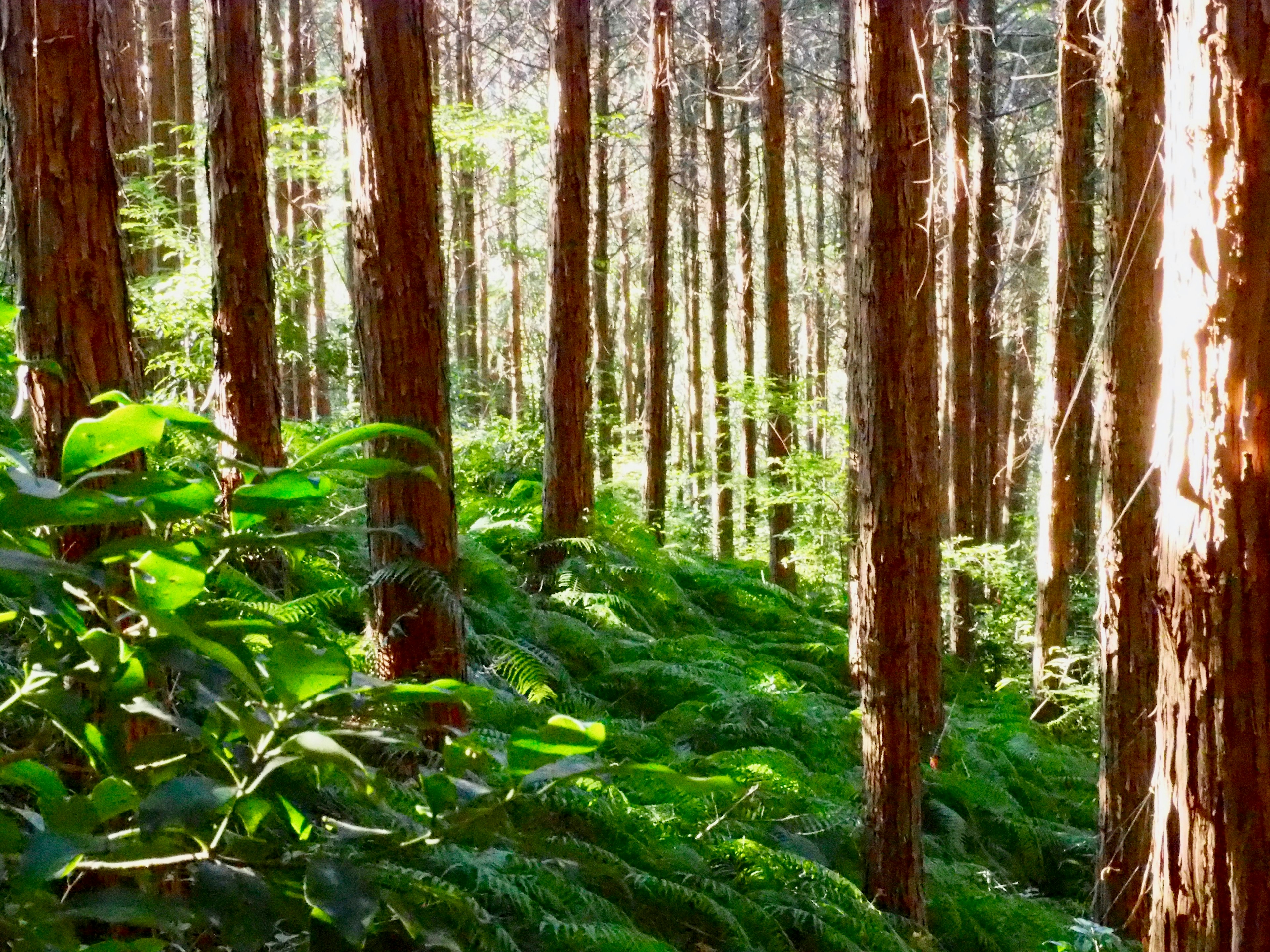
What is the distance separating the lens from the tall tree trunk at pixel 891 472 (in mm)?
5402

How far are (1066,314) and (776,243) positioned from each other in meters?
5.92

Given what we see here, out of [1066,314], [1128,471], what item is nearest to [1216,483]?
[1128,471]

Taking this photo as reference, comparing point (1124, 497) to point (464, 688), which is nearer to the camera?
point (464, 688)

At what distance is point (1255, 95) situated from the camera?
8.43ft

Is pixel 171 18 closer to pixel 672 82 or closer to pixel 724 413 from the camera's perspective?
pixel 672 82

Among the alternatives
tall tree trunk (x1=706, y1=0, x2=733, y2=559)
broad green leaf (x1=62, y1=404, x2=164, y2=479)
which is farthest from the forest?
tall tree trunk (x1=706, y1=0, x2=733, y2=559)

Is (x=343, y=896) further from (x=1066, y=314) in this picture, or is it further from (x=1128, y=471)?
(x=1066, y=314)

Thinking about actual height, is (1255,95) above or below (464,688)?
above

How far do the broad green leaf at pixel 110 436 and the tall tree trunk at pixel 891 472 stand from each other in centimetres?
482

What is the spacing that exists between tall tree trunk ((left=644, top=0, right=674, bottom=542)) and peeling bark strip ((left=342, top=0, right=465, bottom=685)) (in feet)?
29.8

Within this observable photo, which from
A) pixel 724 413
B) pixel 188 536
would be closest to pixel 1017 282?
pixel 724 413

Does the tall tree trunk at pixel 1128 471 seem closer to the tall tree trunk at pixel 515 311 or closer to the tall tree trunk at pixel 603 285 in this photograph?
the tall tree trunk at pixel 603 285

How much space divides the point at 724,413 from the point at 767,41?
23.4 feet

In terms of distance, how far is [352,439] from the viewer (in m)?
1.00
